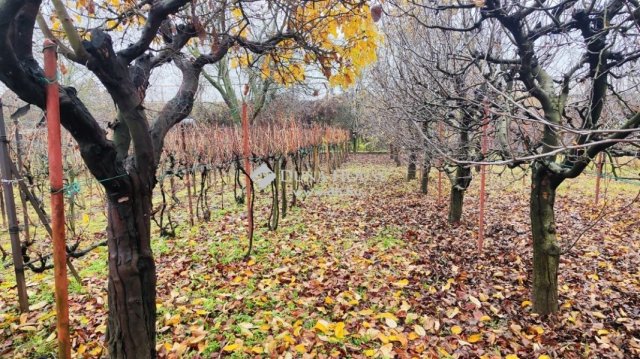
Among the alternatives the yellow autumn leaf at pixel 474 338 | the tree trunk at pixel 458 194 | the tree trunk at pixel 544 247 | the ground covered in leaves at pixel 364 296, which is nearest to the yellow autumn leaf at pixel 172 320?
the ground covered in leaves at pixel 364 296

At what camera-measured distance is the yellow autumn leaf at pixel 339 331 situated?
2.92m

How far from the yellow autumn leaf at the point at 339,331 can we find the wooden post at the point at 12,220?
3030 millimetres

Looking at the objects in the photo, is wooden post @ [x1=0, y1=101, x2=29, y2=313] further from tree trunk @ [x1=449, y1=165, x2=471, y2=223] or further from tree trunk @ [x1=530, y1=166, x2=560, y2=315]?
tree trunk @ [x1=449, y1=165, x2=471, y2=223]

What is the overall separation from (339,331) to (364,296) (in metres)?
0.76

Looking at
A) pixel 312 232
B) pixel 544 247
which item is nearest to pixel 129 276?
pixel 544 247

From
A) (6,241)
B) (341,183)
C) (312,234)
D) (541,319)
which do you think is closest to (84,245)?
(6,241)

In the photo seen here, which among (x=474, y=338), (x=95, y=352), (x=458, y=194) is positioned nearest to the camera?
(x=95, y=352)

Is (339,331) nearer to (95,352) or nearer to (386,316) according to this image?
(386,316)

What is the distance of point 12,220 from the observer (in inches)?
124

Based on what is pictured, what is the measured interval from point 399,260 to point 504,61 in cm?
279

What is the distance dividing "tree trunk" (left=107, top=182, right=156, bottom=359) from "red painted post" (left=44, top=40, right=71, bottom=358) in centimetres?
35

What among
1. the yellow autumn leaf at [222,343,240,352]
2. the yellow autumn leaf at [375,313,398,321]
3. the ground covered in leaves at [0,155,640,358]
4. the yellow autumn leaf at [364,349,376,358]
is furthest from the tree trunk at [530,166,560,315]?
the yellow autumn leaf at [222,343,240,352]

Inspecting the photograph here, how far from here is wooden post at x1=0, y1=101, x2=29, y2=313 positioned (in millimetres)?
3018

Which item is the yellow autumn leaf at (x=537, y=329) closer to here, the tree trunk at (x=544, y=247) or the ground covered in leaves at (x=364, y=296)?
the ground covered in leaves at (x=364, y=296)
